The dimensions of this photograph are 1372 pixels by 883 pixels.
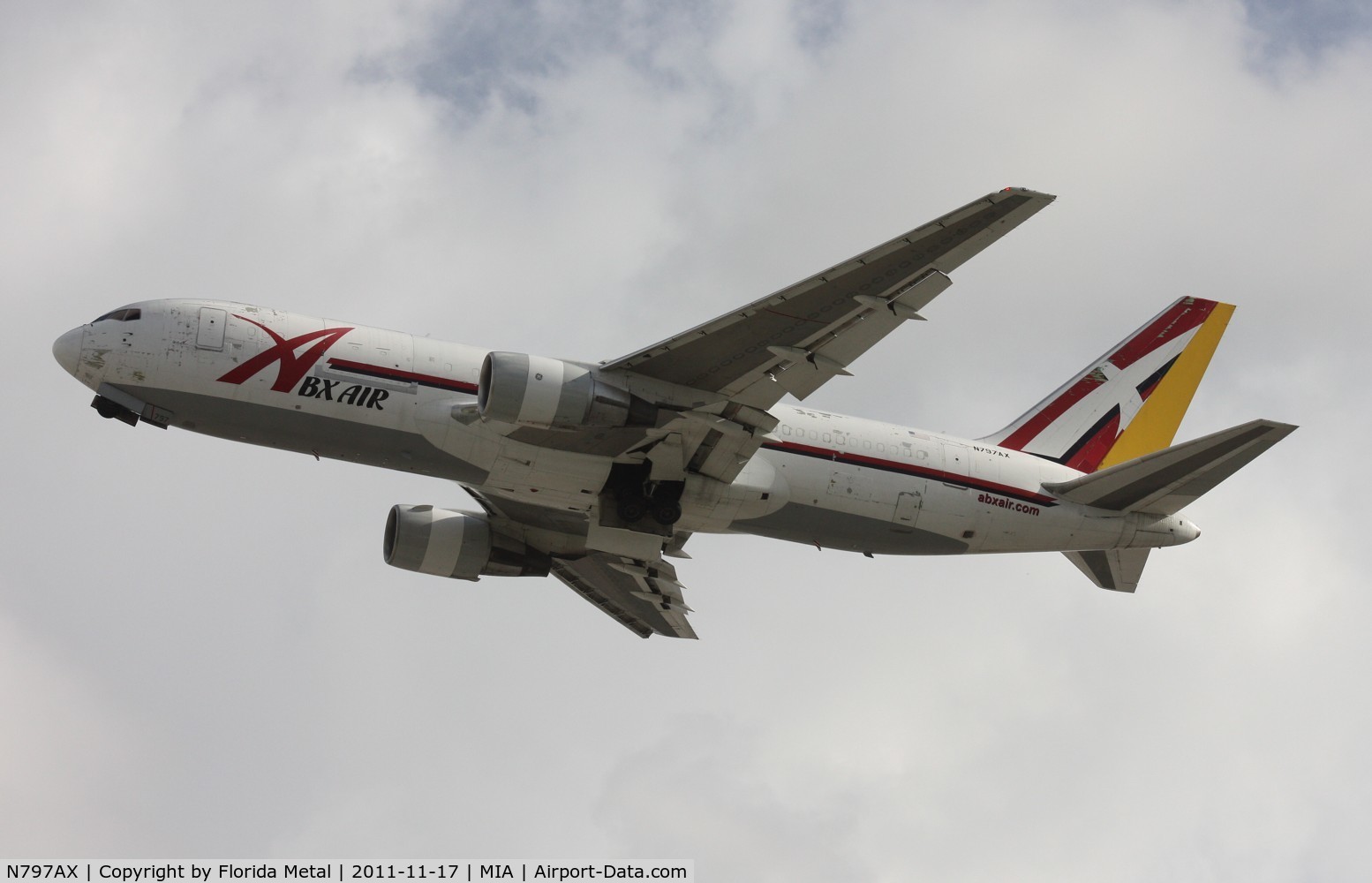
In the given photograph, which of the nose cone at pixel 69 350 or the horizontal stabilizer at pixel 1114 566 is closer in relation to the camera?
the nose cone at pixel 69 350

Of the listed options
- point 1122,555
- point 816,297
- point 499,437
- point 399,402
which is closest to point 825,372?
point 816,297

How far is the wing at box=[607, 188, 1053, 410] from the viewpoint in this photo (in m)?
29.4

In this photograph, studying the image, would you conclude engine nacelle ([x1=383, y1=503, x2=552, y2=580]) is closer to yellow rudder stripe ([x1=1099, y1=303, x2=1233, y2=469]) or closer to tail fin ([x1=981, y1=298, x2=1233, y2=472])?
tail fin ([x1=981, y1=298, x2=1233, y2=472])

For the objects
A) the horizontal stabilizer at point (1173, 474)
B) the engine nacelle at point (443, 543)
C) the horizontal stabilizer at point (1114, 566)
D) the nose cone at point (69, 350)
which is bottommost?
the horizontal stabilizer at point (1114, 566)

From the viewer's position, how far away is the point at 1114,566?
1598 inches

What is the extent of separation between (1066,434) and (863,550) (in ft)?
25.2

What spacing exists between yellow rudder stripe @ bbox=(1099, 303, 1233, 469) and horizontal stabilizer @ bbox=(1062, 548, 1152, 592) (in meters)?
2.84

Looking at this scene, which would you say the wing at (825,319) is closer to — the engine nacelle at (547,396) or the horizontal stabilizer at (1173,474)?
the engine nacelle at (547,396)

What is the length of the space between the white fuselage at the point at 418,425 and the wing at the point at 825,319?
10.3ft

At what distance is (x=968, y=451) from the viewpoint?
38.8 meters

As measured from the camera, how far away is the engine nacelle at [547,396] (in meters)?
31.8

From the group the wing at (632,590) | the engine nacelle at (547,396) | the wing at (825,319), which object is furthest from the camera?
the wing at (632,590)

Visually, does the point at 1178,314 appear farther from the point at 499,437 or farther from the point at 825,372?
the point at 499,437

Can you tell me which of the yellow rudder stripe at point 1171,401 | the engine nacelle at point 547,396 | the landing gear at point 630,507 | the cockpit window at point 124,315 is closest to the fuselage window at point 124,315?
the cockpit window at point 124,315
